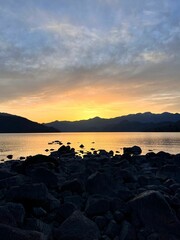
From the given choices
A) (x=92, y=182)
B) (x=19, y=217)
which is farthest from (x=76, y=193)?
(x=19, y=217)

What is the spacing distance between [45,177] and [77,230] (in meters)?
7.17

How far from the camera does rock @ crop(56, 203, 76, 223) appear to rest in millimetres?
11705

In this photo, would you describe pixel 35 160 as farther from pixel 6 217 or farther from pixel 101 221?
pixel 6 217

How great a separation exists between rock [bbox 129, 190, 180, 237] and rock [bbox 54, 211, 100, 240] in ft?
5.63

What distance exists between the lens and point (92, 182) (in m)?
15.4

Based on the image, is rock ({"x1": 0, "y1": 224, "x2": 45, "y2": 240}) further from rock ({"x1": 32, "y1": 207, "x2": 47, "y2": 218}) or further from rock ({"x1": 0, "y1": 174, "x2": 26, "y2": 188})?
rock ({"x1": 0, "y1": 174, "x2": 26, "y2": 188})

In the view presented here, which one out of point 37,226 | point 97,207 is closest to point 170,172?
point 97,207

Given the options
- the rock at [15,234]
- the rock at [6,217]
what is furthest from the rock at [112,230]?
the rock at [15,234]

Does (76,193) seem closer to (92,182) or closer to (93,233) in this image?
(92,182)

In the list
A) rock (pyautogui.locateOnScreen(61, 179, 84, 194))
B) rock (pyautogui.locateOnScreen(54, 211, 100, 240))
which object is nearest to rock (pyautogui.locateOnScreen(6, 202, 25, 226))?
rock (pyautogui.locateOnScreen(54, 211, 100, 240))

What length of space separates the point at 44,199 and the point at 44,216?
0.71 m

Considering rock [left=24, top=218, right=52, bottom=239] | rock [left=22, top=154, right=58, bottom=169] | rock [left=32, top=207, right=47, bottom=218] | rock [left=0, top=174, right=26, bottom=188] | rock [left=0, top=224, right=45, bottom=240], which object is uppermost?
rock [left=22, top=154, right=58, bottom=169]

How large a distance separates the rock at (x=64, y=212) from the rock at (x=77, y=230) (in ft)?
4.58

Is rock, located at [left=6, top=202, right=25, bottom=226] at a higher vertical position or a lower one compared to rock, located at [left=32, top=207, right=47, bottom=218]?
higher
